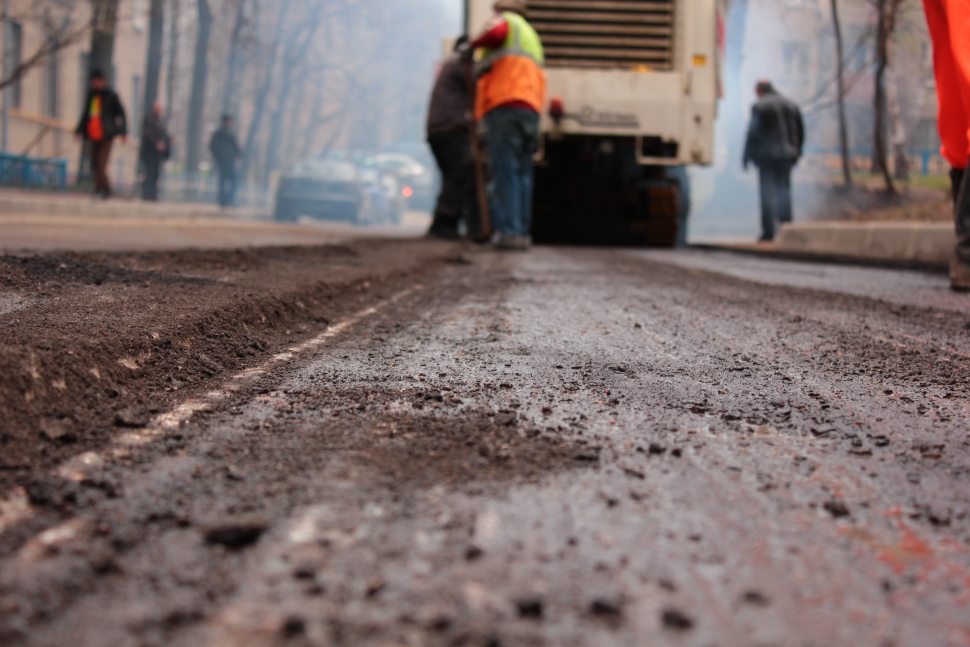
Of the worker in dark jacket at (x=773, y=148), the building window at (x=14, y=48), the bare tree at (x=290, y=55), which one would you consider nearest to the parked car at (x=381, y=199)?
the bare tree at (x=290, y=55)

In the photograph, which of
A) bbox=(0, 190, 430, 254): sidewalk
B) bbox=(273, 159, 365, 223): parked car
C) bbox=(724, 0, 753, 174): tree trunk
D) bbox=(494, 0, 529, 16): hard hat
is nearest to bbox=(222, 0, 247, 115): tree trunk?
bbox=(273, 159, 365, 223): parked car

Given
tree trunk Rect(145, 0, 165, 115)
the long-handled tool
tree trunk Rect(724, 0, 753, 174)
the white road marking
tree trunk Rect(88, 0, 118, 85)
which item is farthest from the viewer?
tree trunk Rect(145, 0, 165, 115)

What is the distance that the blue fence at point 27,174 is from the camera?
1598cm

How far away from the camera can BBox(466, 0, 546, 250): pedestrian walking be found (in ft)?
25.4

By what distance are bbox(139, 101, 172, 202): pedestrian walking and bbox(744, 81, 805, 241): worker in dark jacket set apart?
11401 mm

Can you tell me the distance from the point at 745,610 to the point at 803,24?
46214 millimetres

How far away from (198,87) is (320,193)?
236 inches

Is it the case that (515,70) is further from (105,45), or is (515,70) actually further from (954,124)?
(105,45)

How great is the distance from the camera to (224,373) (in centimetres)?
232

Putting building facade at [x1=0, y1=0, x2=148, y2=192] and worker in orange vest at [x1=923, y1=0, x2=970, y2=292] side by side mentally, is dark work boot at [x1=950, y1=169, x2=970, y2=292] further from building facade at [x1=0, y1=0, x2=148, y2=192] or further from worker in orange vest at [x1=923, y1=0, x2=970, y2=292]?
building facade at [x1=0, y1=0, x2=148, y2=192]

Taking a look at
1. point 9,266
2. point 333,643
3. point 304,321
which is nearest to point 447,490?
point 333,643

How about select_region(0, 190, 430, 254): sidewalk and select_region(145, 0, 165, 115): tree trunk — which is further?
select_region(145, 0, 165, 115): tree trunk

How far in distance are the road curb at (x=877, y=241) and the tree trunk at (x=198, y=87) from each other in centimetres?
1751

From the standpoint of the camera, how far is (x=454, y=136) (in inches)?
371
